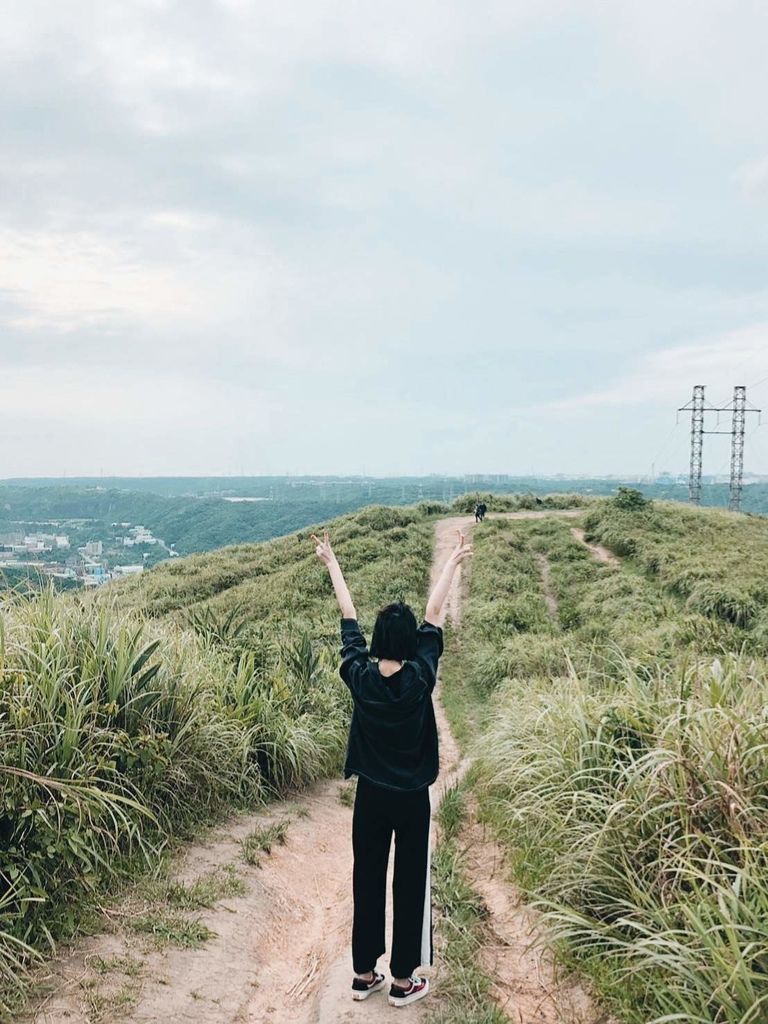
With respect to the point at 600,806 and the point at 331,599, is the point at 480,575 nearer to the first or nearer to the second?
the point at 331,599

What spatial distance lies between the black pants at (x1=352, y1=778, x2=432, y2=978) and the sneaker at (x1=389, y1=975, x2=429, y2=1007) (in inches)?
2.0

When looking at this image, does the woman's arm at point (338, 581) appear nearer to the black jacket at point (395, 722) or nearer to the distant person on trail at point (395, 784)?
the distant person on trail at point (395, 784)

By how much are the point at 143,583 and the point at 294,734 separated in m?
20.2

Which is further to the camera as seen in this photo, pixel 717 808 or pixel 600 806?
pixel 600 806

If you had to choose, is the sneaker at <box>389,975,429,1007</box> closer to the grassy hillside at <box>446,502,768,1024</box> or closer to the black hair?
the grassy hillside at <box>446,502,768,1024</box>

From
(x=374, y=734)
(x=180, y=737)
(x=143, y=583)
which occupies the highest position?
(x=374, y=734)

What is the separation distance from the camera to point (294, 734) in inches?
265

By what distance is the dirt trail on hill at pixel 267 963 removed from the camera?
336 cm

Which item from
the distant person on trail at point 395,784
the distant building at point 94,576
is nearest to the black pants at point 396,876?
the distant person on trail at point 395,784

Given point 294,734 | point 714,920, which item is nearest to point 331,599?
point 294,734

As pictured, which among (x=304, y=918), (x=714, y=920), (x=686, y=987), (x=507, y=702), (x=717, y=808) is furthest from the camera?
(x=507, y=702)

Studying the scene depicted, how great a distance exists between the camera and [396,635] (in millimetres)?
3277

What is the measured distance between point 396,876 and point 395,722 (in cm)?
75

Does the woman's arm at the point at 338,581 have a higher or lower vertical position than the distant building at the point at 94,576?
higher
